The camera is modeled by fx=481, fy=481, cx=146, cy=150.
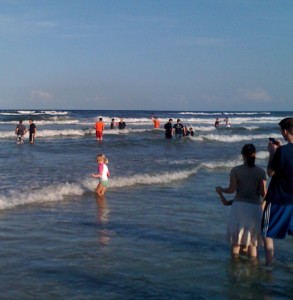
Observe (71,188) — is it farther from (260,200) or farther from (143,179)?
(260,200)

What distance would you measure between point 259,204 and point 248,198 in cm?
16

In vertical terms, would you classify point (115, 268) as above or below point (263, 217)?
below

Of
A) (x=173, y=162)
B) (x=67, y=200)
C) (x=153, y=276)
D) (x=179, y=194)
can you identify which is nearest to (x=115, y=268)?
(x=153, y=276)

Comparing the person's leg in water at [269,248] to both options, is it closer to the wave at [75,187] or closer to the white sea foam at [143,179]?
the wave at [75,187]

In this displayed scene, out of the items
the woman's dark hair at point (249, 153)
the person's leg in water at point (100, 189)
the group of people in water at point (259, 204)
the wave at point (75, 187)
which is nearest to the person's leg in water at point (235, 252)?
the group of people in water at point (259, 204)

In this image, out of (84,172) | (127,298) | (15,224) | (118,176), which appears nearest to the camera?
(127,298)

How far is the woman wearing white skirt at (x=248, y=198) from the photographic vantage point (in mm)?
5996

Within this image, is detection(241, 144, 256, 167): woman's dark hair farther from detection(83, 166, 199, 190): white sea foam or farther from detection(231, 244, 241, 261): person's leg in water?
detection(83, 166, 199, 190): white sea foam

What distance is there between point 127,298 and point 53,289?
0.85 metres

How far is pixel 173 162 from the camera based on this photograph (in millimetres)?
19531

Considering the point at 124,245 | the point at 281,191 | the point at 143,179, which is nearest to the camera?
the point at 281,191

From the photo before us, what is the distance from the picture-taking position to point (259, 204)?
6.04m

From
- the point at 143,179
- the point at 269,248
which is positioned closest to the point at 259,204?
the point at 269,248

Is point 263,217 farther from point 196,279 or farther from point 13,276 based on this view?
point 13,276
